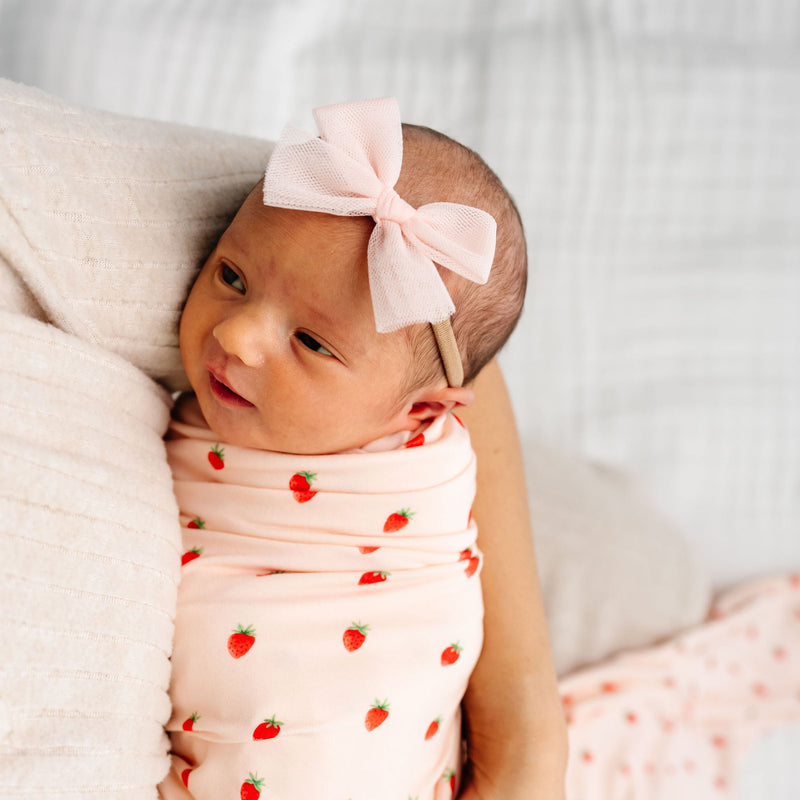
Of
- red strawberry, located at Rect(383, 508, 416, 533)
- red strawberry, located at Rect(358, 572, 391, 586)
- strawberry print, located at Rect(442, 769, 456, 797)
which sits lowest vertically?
strawberry print, located at Rect(442, 769, 456, 797)

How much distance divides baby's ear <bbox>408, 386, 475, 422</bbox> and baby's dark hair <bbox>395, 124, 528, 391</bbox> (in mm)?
23

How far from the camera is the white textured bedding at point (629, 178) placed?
1.81 meters

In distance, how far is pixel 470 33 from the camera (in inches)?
78.7

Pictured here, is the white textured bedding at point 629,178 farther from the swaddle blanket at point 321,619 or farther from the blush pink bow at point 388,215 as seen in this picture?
the blush pink bow at point 388,215

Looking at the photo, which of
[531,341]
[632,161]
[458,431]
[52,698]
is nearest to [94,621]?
[52,698]

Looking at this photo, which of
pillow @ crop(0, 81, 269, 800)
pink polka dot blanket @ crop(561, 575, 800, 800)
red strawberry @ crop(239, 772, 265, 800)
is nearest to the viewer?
pillow @ crop(0, 81, 269, 800)

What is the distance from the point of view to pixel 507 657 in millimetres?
1128

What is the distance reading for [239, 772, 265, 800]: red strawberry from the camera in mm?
910

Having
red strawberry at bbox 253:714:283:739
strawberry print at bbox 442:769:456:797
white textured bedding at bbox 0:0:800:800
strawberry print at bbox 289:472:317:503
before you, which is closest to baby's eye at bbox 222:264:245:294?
strawberry print at bbox 289:472:317:503

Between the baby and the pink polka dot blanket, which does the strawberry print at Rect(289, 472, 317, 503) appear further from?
the pink polka dot blanket

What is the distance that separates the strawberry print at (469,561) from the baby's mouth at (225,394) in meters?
0.32

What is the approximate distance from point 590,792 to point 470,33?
1558 millimetres

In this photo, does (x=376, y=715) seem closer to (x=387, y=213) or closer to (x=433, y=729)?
(x=433, y=729)

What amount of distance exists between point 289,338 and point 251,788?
0.46 m
